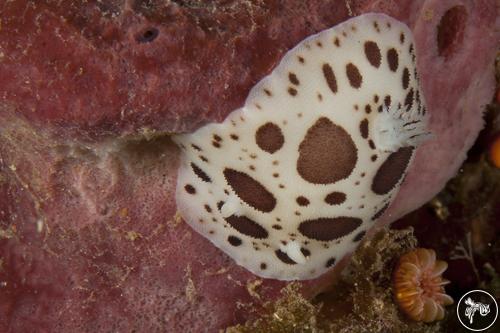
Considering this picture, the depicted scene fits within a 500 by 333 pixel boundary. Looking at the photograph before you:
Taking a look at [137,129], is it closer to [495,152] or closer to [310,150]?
[310,150]

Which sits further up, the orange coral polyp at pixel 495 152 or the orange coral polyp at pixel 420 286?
the orange coral polyp at pixel 495 152

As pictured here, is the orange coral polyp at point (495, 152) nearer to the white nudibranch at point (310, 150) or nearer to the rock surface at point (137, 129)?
the rock surface at point (137, 129)

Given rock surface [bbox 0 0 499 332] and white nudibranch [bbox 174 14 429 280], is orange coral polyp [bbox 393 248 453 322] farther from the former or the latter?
white nudibranch [bbox 174 14 429 280]

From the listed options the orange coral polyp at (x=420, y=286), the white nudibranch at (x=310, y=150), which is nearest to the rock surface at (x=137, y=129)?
the white nudibranch at (x=310, y=150)

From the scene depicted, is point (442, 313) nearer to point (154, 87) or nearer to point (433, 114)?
point (433, 114)

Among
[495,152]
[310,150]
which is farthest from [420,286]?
[310,150]

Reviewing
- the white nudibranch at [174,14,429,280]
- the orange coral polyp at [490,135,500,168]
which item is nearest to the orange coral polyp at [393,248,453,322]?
the white nudibranch at [174,14,429,280]
